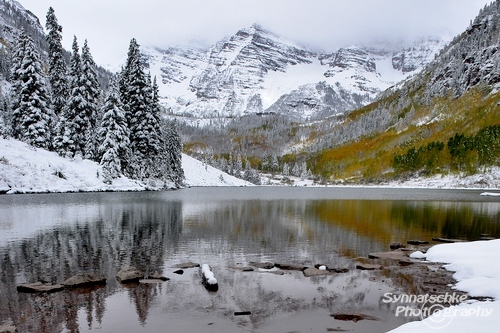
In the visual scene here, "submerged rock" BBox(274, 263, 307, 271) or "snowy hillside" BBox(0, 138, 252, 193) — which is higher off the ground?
"snowy hillside" BBox(0, 138, 252, 193)

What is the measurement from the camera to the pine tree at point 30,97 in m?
58.4

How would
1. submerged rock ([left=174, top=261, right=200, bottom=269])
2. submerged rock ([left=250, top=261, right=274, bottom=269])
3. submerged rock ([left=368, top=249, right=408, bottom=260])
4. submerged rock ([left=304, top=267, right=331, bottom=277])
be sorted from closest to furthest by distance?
submerged rock ([left=304, top=267, right=331, bottom=277]), submerged rock ([left=174, top=261, right=200, bottom=269]), submerged rock ([left=250, top=261, right=274, bottom=269]), submerged rock ([left=368, top=249, right=408, bottom=260])

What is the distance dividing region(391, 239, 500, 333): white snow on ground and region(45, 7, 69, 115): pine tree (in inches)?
2698

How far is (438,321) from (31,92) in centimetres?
6618

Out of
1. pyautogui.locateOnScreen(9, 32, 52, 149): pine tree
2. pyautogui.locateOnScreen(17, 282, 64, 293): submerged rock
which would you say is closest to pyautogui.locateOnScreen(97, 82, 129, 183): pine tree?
pyautogui.locateOnScreen(9, 32, 52, 149): pine tree

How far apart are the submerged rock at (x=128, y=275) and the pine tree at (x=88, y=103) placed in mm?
54326

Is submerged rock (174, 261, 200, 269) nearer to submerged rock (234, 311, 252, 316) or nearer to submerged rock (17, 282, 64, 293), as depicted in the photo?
submerged rock (17, 282, 64, 293)

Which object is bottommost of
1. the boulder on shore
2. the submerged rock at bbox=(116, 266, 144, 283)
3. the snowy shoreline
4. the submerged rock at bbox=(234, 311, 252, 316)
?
the boulder on shore

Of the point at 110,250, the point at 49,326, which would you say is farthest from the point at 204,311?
the point at 110,250

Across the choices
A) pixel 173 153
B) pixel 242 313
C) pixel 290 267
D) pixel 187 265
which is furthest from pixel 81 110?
pixel 242 313

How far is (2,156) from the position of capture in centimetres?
4828

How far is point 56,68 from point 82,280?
6506 centimetres

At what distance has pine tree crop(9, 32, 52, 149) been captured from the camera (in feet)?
192

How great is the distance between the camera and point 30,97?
5853 cm
